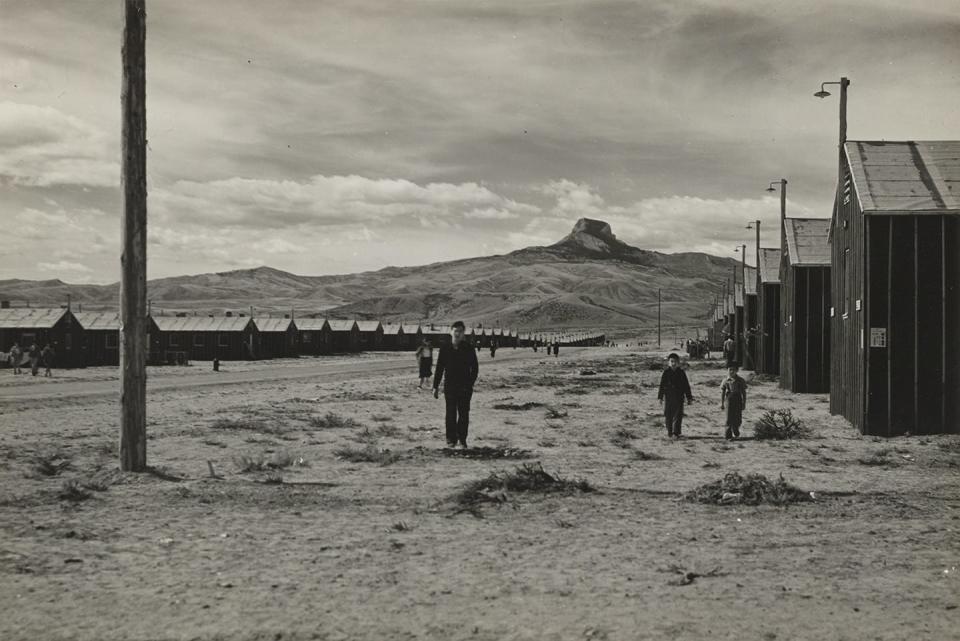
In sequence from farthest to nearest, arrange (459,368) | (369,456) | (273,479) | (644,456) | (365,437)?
1. (365,437)
2. (459,368)
3. (644,456)
4. (369,456)
5. (273,479)

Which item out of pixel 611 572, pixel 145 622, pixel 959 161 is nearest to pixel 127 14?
pixel 145 622

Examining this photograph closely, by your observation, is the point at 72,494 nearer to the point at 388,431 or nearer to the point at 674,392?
the point at 388,431

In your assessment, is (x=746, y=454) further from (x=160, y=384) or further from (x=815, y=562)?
(x=160, y=384)

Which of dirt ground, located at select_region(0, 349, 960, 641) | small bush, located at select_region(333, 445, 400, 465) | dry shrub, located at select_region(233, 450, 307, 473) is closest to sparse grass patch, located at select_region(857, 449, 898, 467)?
dirt ground, located at select_region(0, 349, 960, 641)

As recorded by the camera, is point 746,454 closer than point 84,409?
Yes

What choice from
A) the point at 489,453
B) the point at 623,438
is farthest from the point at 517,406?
the point at 489,453

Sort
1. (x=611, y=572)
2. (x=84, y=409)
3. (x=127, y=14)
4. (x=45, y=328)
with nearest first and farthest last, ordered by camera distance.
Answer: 1. (x=611, y=572)
2. (x=127, y=14)
3. (x=84, y=409)
4. (x=45, y=328)

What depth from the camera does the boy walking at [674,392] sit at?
15.5m

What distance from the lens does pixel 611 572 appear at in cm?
669

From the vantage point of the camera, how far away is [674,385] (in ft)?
51.1

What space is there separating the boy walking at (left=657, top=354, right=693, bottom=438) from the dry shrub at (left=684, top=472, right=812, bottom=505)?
5.37 m

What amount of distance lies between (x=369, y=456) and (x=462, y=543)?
522 centimetres

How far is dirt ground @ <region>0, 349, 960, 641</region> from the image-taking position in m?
5.56

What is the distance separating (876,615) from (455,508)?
14.4 ft
